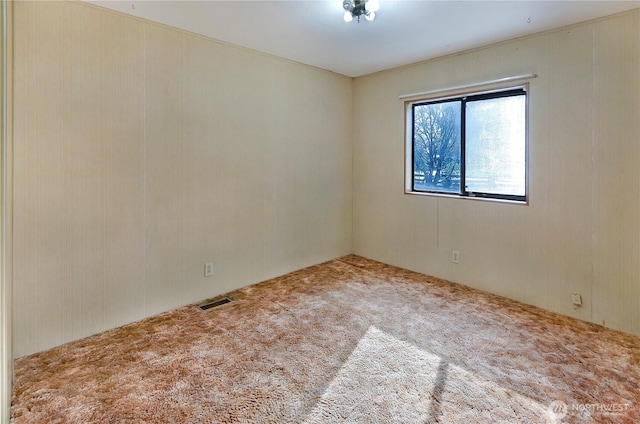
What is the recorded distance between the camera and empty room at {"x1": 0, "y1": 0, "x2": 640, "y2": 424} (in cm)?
197

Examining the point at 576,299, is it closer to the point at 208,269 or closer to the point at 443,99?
the point at 443,99

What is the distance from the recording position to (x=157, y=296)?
2.92m

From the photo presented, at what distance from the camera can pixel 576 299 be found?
2875 millimetres

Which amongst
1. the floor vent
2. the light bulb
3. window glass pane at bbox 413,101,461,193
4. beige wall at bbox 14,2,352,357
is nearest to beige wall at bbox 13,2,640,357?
beige wall at bbox 14,2,352,357

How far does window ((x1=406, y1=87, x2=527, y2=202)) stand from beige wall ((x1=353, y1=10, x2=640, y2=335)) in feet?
0.52

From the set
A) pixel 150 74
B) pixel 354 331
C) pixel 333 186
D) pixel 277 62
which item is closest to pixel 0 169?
pixel 150 74

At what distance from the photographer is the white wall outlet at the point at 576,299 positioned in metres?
2.86

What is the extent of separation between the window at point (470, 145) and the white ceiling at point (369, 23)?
1.88ft

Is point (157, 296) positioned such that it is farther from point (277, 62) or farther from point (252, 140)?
point (277, 62)

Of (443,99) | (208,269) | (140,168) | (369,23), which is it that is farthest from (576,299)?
(140,168)

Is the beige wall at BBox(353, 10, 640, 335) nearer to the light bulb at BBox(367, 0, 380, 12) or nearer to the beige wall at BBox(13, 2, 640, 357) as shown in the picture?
the beige wall at BBox(13, 2, 640, 357)

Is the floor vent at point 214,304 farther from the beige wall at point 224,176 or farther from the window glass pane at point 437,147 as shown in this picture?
the window glass pane at point 437,147

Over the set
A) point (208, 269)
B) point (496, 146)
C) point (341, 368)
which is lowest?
point (341, 368)

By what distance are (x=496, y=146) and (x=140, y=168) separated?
323cm
